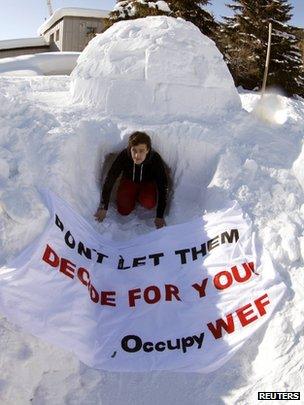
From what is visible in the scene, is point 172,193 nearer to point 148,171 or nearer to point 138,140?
point 148,171

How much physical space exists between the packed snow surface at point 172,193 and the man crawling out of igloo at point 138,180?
0.52 ft

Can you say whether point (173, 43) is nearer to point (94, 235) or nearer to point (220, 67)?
point (220, 67)

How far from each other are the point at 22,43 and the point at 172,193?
45.3 ft

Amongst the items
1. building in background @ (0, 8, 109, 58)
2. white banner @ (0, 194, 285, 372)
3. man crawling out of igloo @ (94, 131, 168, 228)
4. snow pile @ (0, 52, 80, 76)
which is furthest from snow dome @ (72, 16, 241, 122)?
building in background @ (0, 8, 109, 58)

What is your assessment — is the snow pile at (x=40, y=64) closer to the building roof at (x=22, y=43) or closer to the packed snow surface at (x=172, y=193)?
the building roof at (x=22, y=43)

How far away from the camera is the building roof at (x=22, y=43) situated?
14995 mm

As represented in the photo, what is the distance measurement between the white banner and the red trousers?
0.46m

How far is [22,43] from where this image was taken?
15555 mm

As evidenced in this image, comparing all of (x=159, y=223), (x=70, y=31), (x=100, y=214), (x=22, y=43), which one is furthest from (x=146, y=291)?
(x=22, y=43)

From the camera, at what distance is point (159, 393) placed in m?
2.38

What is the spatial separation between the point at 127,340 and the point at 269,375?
2.83 ft

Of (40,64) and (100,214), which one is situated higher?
(100,214)

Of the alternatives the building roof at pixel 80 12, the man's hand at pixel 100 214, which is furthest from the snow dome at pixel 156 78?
the building roof at pixel 80 12

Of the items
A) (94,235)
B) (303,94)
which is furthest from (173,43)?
(303,94)
